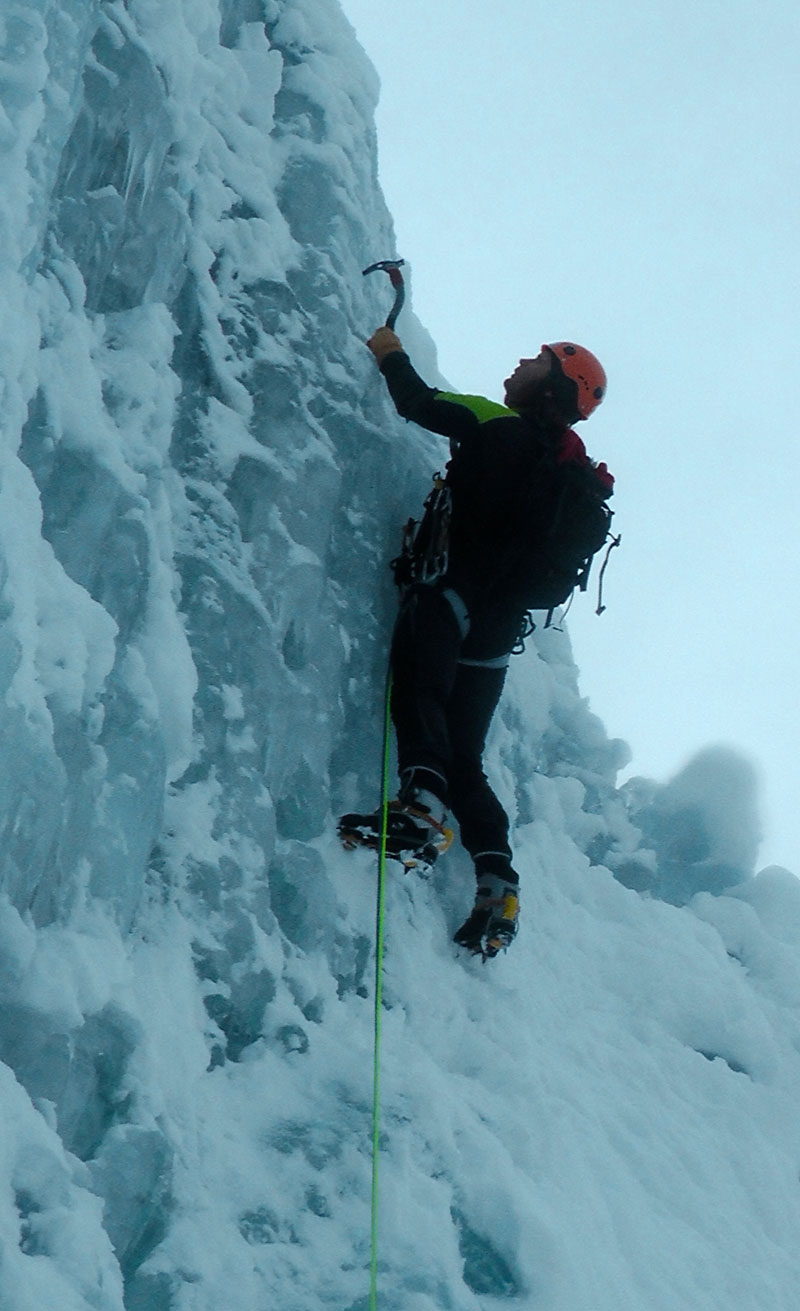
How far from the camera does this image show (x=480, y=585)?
18.4 ft

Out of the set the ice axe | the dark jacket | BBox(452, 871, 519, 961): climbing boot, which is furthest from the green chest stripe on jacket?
BBox(452, 871, 519, 961): climbing boot

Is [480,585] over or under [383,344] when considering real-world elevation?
under

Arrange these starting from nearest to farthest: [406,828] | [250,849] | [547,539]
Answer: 1. [250,849]
2. [406,828]
3. [547,539]

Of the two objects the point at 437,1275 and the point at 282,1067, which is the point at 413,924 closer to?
the point at 282,1067

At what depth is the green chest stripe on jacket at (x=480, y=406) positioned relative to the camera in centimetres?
564

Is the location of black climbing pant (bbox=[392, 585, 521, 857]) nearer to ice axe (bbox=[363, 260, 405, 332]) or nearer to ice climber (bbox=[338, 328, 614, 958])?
ice climber (bbox=[338, 328, 614, 958])

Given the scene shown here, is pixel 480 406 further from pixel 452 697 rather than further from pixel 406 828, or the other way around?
pixel 406 828

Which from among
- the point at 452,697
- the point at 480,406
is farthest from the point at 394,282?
the point at 452,697

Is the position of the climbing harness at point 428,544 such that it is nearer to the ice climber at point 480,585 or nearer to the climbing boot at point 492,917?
the ice climber at point 480,585

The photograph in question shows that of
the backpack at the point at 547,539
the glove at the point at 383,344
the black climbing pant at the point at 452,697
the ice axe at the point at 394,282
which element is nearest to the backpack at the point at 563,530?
the backpack at the point at 547,539

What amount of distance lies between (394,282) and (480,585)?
1.61 m

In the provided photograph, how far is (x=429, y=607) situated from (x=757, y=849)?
5.44 metres

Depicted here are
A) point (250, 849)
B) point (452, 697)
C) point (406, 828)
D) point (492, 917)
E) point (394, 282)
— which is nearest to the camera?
point (250, 849)

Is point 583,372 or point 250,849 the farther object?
point 583,372
